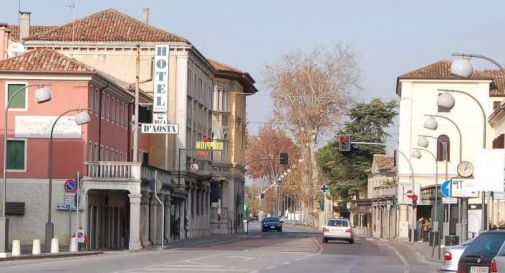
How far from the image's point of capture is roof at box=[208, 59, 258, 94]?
103 metres

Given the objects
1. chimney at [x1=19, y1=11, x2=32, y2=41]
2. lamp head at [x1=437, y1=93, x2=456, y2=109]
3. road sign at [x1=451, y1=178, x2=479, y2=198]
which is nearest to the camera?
lamp head at [x1=437, y1=93, x2=456, y2=109]

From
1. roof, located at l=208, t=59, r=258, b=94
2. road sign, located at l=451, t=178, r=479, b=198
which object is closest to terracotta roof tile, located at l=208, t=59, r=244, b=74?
roof, located at l=208, t=59, r=258, b=94

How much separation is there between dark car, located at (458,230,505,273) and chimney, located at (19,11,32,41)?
2367 inches

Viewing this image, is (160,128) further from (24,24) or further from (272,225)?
(272,225)

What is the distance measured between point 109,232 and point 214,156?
36.5 m

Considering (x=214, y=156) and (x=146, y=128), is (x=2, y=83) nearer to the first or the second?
(x=146, y=128)

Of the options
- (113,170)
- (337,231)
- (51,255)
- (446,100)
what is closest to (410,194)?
(337,231)

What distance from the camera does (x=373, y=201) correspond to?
107625 mm

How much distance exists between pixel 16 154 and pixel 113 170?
489cm

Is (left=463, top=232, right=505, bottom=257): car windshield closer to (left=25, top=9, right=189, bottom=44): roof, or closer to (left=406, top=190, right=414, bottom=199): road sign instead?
(left=406, top=190, right=414, bottom=199): road sign

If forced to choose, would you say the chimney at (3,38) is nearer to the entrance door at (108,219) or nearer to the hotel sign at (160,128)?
the hotel sign at (160,128)

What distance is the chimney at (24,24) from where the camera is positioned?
82938mm

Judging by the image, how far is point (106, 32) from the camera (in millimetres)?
80688

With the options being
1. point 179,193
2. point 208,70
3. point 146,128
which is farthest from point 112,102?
point 208,70
